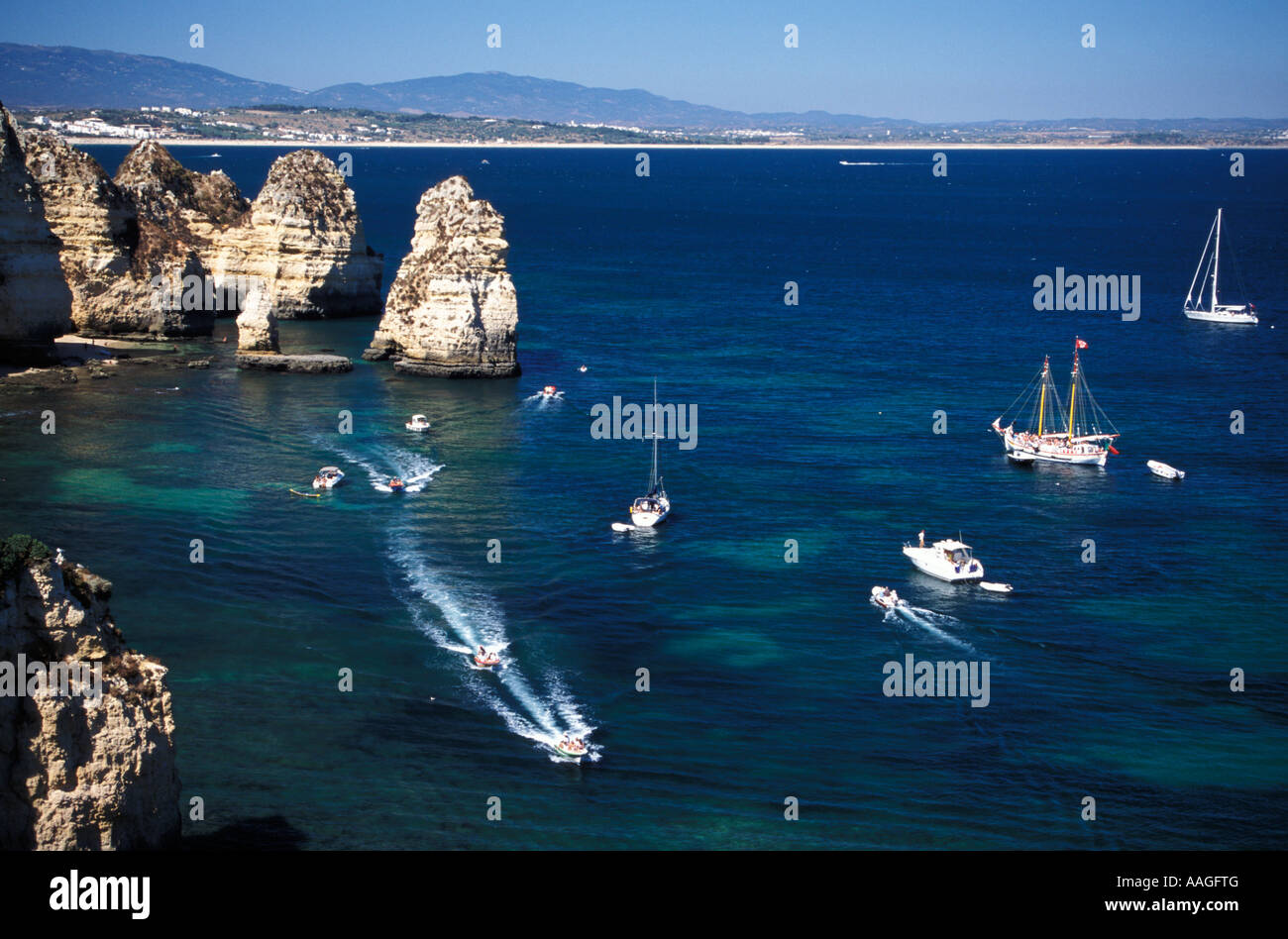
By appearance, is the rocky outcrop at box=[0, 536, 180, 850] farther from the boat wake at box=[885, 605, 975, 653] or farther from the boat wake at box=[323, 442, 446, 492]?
the boat wake at box=[323, 442, 446, 492]

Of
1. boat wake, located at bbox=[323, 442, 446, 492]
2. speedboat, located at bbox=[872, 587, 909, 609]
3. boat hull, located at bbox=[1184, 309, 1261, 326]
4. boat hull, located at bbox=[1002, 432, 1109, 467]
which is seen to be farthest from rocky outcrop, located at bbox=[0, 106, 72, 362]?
boat hull, located at bbox=[1184, 309, 1261, 326]

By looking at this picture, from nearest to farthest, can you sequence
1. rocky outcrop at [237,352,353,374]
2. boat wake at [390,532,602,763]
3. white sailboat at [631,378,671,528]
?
boat wake at [390,532,602,763]
white sailboat at [631,378,671,528]
rocky outcrop at [237,352,353,374]

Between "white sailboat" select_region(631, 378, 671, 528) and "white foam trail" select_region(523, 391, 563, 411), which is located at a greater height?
"white foam trail" select_region(523, 391, 563, 411)

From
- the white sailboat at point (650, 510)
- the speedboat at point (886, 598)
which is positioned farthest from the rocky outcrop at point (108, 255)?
the speedboat at point (886, 598)
